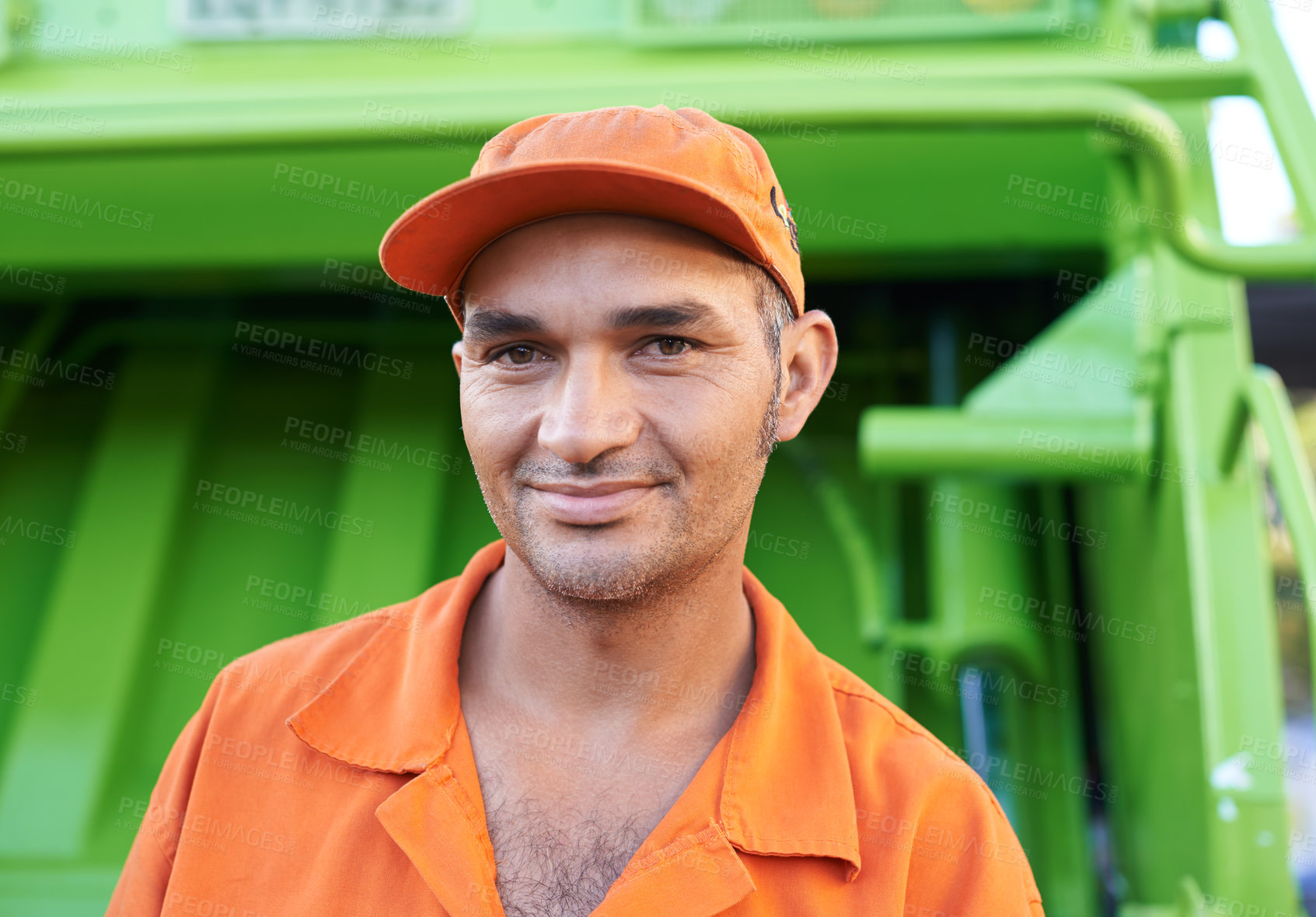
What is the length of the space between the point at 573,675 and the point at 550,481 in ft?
0.90

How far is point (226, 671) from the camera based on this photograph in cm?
122

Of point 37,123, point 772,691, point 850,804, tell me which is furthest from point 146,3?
point 850,804

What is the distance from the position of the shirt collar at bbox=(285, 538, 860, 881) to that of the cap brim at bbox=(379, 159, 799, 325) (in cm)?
44

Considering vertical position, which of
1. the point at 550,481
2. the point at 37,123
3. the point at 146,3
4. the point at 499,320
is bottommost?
the point at 550,481

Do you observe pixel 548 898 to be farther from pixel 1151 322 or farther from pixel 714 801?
pixel 1151 322

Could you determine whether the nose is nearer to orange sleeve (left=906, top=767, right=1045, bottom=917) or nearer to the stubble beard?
the stubble beard

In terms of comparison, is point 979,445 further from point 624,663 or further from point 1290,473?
point 624,663

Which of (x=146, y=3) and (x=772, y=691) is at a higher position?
(x=146, y=3)

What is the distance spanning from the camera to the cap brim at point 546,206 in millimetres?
1005

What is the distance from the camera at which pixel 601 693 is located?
1.19m

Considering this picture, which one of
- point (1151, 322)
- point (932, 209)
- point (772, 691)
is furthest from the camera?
point (932, 209)

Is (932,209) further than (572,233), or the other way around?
(932,209)

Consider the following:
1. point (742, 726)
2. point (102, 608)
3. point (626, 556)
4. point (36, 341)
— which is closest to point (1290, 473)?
point (742, 726)

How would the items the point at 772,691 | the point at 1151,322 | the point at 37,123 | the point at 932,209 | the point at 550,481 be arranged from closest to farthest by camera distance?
the point at 550,481
the point at 772,691
the point at 37,123
the point at 1151,322
the point at 932,209
